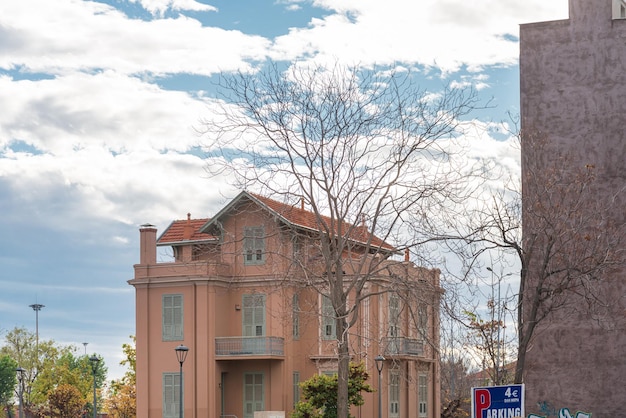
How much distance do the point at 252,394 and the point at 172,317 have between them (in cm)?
468

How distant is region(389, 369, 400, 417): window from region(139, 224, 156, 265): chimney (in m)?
11.4

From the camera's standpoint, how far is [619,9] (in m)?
30.2

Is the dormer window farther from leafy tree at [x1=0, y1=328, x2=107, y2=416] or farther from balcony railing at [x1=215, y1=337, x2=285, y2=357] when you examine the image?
leafy tree at [x1=0, y1=328, x2=107, y2=416]

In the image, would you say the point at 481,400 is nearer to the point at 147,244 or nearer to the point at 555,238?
the point at 555,238

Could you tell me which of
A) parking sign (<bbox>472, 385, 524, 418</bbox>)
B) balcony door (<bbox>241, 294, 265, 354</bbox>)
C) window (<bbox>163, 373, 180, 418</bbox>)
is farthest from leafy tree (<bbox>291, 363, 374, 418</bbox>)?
parking sign (<bbox>472, 385, 524, 418</bbox>)

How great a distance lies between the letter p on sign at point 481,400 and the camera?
16422mm

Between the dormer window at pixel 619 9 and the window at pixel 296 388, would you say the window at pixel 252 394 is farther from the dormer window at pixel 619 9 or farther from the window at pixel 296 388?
the dormer window at pixel 619 9

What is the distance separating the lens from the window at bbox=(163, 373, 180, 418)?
148 ft

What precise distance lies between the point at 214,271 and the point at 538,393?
20.0 m

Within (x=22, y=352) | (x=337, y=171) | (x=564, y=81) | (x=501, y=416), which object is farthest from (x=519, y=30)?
(x=22, y=352)

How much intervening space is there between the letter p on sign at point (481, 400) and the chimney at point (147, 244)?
31.7 m

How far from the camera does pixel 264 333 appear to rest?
45.9 m

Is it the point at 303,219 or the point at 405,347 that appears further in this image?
the point at 405,347

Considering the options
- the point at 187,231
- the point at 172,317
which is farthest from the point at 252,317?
the point at 187,231
